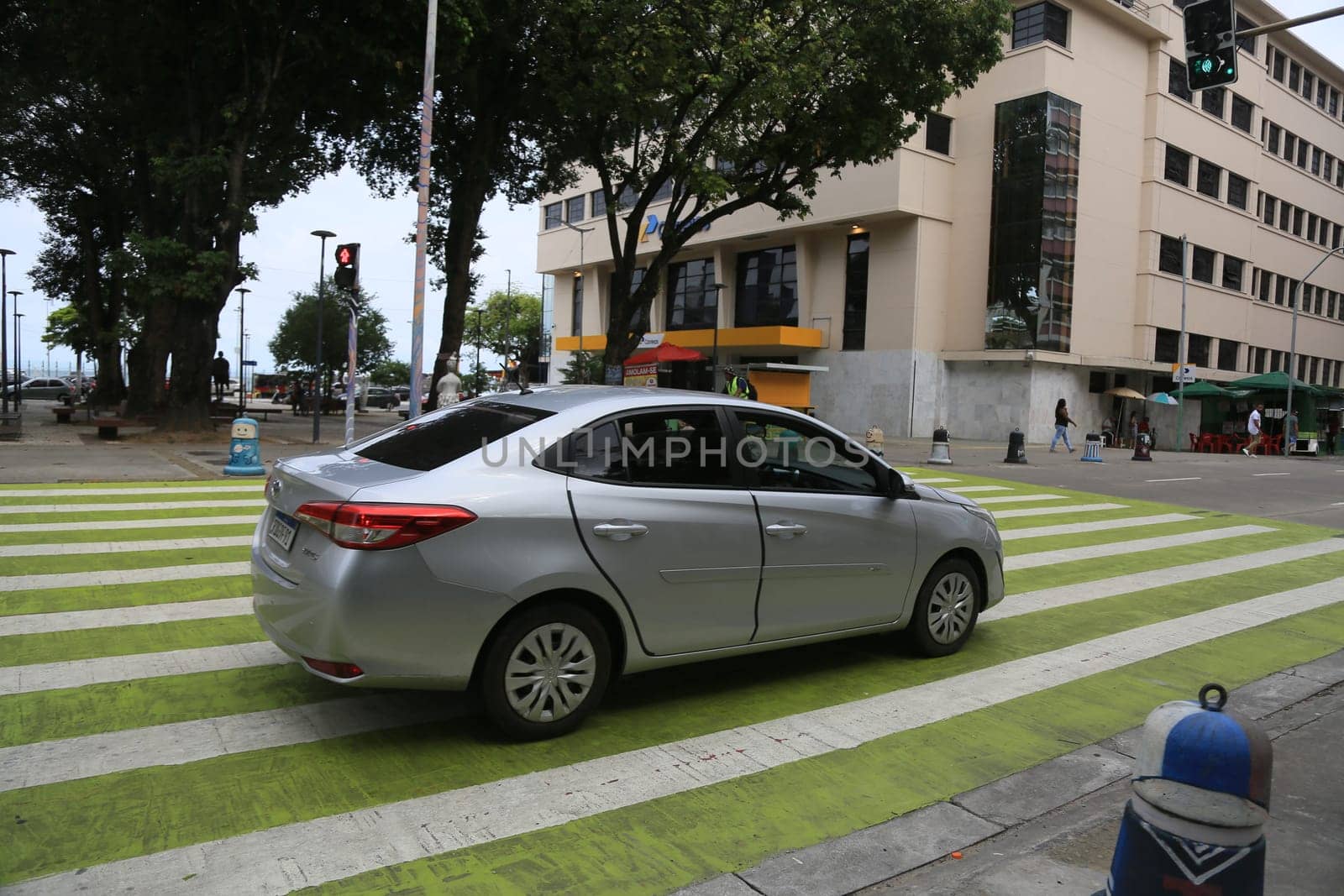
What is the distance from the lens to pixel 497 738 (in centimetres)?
Answer: 417

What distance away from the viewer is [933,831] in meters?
3.55

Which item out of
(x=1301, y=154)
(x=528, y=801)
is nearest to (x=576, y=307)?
(x=1301, y=154)

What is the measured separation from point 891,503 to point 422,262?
1341 cm

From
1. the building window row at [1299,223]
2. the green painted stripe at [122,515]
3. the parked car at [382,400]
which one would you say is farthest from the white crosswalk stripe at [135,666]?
the building window row at [1299,223]

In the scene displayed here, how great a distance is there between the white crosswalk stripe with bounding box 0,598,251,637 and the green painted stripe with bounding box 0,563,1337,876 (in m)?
2.29

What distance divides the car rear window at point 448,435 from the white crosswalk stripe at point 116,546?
435 cm

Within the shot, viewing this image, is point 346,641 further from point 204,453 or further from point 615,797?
→ point 204,453

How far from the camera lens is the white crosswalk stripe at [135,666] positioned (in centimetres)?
469

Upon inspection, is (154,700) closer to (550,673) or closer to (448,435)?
(448,435)

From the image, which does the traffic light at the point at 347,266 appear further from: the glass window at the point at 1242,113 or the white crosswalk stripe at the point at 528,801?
the glass window at the point at 1242,113

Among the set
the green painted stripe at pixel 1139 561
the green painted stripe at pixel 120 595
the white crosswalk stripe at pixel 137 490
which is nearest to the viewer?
the green painted stripe at pixel 120 595

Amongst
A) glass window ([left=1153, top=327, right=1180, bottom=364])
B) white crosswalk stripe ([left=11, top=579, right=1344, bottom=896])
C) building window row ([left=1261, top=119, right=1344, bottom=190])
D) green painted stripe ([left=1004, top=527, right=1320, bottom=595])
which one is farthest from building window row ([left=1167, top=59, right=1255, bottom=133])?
white crosswalk stripe ([left=11, top=579, right=1344, bottom=896])

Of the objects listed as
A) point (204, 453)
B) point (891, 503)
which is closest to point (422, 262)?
point (204, 453)

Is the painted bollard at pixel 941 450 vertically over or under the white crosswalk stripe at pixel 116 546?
over
